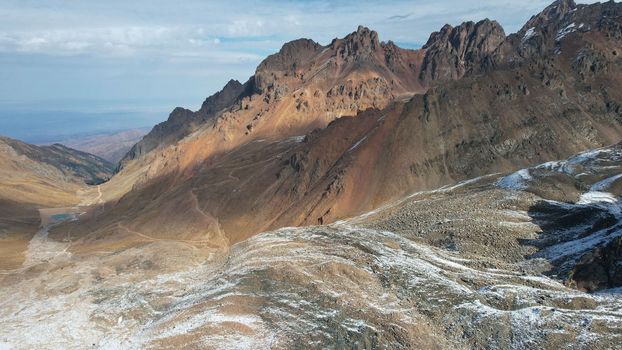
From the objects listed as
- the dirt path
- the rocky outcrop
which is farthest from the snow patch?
the dirt path

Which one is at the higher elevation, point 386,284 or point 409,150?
point 409,150

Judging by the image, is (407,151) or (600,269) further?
(407,151)

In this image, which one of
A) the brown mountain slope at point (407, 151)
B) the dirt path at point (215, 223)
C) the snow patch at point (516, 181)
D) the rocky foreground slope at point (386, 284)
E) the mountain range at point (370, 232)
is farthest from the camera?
the brown mountain slope at point (407, 151)

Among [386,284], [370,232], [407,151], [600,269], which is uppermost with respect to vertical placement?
[407,151]

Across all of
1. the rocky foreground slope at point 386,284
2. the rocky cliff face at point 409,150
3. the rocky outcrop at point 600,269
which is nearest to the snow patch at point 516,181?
the rocky foreground slope at point 386,284

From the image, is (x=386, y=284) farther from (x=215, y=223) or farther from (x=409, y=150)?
(x=215, y=223)

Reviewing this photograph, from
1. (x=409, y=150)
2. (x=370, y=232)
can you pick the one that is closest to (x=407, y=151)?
(x=409, y=150)

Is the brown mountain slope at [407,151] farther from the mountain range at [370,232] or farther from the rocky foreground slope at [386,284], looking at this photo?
the rocky foreground slope at [386,284]

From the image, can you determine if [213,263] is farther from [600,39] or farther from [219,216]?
[600,39]

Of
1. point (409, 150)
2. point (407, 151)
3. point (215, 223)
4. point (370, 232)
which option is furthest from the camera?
point (215, 223)

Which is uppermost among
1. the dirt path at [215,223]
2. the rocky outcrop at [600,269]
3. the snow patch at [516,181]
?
the snow patch at [516,181]
